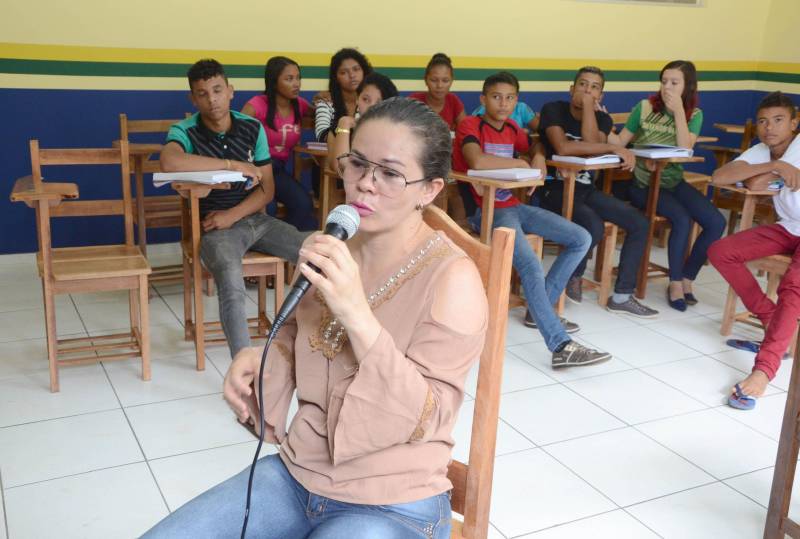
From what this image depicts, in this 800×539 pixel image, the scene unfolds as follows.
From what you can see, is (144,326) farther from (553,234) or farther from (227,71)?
(227,71)

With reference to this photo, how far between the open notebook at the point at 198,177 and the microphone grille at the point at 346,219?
193 cm

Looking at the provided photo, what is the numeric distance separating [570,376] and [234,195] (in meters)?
1.60

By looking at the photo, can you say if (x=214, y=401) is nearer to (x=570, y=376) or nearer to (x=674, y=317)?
(x=570, y=376)

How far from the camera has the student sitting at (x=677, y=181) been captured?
4.24 metres

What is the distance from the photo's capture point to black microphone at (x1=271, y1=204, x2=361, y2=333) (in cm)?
113

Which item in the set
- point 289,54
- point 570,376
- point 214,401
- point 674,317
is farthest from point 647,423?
point 289,54

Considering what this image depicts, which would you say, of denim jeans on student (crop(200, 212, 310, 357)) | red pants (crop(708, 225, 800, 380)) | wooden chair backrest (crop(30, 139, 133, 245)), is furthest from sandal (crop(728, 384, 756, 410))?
wooden chair backrest (crop(30, 139, 133, 245))

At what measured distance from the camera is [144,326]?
299cm

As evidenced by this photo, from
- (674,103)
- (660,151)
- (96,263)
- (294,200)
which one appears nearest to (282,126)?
(294,200)

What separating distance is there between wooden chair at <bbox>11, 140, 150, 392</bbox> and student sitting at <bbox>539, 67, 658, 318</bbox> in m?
2.11

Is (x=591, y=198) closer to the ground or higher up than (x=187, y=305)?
higher up

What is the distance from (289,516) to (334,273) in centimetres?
47

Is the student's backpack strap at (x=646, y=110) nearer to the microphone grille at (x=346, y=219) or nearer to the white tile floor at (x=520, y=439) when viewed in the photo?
the white tile floor at (x=520, y=439)

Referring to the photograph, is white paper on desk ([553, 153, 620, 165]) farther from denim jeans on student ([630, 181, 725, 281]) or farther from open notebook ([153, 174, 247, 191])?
open notebook ([153, 174, 247, 191])
